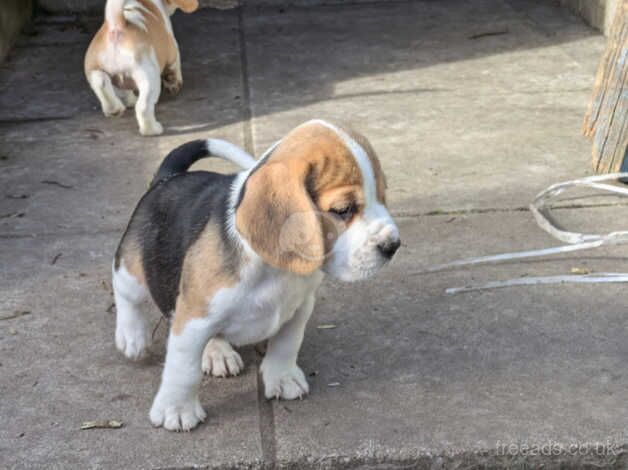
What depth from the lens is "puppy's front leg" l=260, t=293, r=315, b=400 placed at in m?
3.77

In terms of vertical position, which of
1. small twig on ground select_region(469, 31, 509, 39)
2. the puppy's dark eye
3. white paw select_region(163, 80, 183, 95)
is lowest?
small twig on ground select_region(469, 31, 509, 39)

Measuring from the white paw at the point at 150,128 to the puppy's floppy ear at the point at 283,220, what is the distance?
370cm

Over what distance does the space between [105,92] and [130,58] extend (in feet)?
1.11

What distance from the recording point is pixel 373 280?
186 inches

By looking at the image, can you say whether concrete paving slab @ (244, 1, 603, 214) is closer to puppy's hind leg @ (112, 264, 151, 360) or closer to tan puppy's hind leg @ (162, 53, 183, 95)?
tan puppy's hind leg @ (162, 53, 183, 95)

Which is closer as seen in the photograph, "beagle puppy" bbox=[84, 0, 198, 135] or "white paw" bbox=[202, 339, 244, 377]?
"white paw" bbox=[202, 339, 244, 377]

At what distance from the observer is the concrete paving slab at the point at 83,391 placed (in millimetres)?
3504

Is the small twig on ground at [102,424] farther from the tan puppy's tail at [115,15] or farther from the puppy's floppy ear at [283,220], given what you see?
the tan puppy's tail at [115,15]

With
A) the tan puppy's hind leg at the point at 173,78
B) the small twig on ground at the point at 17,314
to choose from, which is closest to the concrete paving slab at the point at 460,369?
the small twig on ground at the point at 17,314

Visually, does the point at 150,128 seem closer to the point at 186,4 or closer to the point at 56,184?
the point at 56,184

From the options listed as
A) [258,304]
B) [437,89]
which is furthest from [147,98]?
[258,304]

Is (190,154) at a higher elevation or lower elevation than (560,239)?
higher

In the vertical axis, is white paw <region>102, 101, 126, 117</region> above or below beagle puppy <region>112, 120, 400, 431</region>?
below

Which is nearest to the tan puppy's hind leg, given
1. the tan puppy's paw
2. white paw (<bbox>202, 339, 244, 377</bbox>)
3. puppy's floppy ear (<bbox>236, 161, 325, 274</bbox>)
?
the tan puppy's paw
